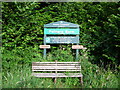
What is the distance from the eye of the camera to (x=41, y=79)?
15.4 ft

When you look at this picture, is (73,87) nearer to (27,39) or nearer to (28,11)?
(27,39)

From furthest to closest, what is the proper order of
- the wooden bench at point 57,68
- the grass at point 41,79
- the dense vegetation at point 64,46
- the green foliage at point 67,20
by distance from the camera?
the green foliage at point 67,20, the dense vegetation at point 64,46, the wooden bench at point 57,68, the grass at point 41,79

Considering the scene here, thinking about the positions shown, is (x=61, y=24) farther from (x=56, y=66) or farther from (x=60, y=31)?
(x=56, y=66)

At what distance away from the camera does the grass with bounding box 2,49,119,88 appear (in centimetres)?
432

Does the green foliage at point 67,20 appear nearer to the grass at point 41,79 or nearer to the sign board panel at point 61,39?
the sign board panel at point 61,39

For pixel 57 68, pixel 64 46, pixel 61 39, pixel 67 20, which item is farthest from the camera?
pixel 67 20

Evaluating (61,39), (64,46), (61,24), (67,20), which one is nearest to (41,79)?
(61,39)

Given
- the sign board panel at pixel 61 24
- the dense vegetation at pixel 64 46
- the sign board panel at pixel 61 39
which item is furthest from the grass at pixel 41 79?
the sign board panel at pixel 61 24

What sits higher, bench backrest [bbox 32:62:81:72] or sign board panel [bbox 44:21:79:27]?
sign board panel [bbox 44:21:79:27]

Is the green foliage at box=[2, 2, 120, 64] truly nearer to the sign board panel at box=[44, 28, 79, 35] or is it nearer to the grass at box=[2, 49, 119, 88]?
the sign board panel at box=[44, 28, 79, 35]

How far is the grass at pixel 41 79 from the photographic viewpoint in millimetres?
4324

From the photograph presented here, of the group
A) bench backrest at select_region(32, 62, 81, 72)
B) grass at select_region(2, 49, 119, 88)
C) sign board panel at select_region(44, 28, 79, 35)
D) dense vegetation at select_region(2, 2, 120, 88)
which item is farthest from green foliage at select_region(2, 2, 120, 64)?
bench backrest at select_region(32, 62, 81, 72)

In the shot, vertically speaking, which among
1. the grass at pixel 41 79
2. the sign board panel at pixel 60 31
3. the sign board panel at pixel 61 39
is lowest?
the grass at pixel 41 79

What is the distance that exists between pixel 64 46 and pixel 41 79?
192 cm
